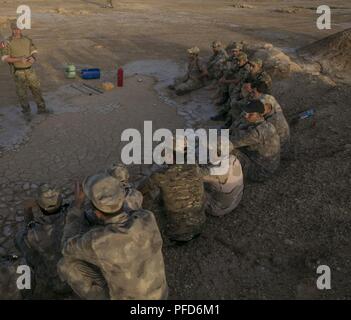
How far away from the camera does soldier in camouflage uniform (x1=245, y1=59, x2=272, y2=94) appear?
7.98m

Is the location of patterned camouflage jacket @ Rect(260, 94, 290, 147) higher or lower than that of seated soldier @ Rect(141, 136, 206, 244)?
higher

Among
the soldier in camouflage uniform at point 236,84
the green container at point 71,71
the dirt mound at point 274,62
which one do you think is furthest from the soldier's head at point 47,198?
the dirt mound at point 274,62

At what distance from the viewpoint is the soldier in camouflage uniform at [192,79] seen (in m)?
10.5

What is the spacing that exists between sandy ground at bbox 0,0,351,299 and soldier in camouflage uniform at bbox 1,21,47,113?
0.51m

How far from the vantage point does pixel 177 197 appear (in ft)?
14.7

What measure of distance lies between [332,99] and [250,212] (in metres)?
4.48

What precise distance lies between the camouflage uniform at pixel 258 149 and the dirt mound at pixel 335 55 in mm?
5772

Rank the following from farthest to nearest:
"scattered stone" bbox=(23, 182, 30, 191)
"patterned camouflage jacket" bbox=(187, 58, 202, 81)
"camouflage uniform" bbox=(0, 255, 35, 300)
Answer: "patterned camouflage jacket" bbox=(187, 58, 202, 81)
"scattered stone" bbox=(23, 182, 30, 191)
"camouflage uniform" bbox=(0, 255, 35, 300)

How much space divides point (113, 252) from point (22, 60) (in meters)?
6.63

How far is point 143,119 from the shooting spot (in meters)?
8.75

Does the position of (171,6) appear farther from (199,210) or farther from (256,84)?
(199,210)

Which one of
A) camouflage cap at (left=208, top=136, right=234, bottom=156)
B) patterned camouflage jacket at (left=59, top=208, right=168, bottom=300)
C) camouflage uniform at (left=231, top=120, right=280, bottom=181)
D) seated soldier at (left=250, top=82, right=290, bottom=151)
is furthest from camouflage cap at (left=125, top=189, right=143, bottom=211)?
seated soldier at (left=250, top=82, right=290, bottom=151)

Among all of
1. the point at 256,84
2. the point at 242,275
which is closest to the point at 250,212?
the point at 242,275

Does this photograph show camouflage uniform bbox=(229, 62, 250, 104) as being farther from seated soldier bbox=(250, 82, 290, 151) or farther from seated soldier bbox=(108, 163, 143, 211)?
seated soldier bbox=(108, 163, 143, 211)
